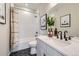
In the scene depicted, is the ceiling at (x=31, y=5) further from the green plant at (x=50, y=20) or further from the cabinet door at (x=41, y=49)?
the cabinet door at (x=41, y=49)

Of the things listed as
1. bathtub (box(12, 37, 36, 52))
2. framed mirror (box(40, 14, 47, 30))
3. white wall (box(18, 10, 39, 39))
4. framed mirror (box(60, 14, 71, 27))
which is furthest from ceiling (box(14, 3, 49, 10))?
bathtub (box(12, 37, 36, 52))

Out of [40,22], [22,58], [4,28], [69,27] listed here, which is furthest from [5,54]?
[69,27]

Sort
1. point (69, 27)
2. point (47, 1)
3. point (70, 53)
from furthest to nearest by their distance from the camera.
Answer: point (69, 27) < point (47, 1) < point (70, 53)

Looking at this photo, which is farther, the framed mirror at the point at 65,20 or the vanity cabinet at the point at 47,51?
the framed mirror at the point at 65,20

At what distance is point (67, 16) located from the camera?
1.62 m

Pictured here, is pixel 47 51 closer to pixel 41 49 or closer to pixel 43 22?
pixel 41 49

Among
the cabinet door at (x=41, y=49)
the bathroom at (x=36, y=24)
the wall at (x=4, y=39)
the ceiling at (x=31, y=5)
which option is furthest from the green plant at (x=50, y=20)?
the wall at (x=4, y=39)

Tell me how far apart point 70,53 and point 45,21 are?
84 cm

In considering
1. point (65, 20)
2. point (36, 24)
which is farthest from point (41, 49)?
point (65, 20)

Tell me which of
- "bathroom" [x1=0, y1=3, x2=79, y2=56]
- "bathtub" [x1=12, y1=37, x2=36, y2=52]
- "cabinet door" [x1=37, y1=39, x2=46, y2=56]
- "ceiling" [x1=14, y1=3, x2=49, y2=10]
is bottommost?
"cabinet door" [x1=37, y1=39, x2=46, y2=56]

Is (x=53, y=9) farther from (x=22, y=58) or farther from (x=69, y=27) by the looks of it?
(x=22, y=58)

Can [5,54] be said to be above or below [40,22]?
below

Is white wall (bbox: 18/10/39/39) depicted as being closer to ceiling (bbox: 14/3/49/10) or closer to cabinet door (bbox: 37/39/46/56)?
ceiling (bbox: 14/3/49/10)

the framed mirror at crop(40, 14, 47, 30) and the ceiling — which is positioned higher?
the ceiling
